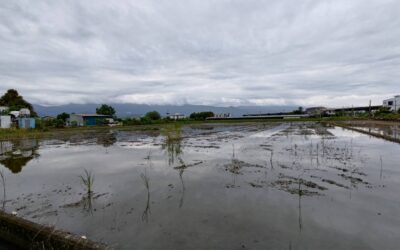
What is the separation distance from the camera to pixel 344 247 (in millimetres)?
3807

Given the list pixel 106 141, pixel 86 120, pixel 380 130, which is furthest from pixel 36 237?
pixel 86 120

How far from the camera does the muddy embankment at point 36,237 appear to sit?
3.39 meters

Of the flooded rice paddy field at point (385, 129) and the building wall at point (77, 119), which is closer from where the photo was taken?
the flooded rice paddy field at point (385, 129)

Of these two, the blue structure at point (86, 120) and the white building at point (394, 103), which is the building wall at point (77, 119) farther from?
the white building at point (394, 103)

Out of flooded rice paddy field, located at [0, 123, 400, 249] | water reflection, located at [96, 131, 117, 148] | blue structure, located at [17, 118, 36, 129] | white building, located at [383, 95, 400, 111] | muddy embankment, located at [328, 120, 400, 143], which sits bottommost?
flooded rice paddy field, located at [0, 123, 400, 249]

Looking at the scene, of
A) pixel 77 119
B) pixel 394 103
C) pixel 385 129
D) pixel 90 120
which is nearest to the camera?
pixel 385 129

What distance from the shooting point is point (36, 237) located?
12.4ft

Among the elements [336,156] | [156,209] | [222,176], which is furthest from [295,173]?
[156,209]

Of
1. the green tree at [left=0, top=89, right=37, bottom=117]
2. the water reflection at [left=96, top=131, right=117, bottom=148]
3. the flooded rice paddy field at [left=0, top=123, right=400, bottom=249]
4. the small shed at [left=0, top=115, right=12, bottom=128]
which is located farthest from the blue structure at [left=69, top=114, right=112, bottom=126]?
the flooded rice paddy field at [left=0, top=123, right=400, bottom=249]

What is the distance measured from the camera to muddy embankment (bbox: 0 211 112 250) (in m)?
3.39

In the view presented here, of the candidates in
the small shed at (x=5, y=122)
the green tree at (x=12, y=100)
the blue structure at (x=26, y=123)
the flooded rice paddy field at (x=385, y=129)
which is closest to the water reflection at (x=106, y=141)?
the small shed at (x=5, y=122)

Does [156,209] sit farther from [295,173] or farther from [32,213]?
[295,173]

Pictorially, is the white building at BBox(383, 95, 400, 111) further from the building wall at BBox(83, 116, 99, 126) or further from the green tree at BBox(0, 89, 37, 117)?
the green tree at BBox(0, 89, 37, 117)

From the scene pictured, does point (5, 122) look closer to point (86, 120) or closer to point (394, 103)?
point (86, 120)
